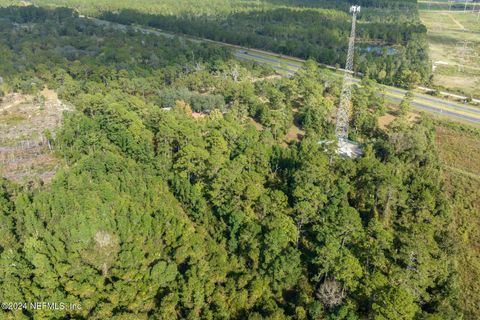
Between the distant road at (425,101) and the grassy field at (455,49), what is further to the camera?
the grassy field at (455,49)

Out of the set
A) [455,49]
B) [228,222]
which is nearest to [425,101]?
[228,222]

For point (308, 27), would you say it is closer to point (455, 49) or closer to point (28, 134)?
point (455, 49)

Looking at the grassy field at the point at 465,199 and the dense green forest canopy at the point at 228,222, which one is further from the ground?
the dense green forest canopy at the point at 228,222

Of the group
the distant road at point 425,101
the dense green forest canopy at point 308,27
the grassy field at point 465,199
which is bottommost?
the grassy field at point 465,199

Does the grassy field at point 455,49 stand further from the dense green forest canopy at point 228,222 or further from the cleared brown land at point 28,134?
the cleared brown land at point 28,134

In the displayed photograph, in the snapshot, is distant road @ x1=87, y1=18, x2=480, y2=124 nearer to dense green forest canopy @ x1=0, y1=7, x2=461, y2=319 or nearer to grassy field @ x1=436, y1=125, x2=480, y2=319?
grassy field @ x1=436, y1=125, x2=480, y2=319

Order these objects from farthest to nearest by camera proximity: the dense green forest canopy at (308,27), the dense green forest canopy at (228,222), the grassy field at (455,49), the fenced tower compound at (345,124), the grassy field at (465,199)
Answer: the dense green forest canopy at (308,27), the grassy field at (455,49), the fenced tower compound at (345,124), the grassy field at (465,199), the dense green forest canopy at (228,222)

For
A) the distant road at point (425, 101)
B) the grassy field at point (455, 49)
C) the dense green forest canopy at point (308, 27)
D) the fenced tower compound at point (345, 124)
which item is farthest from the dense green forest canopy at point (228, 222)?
the grassy field at point (455, 49)
